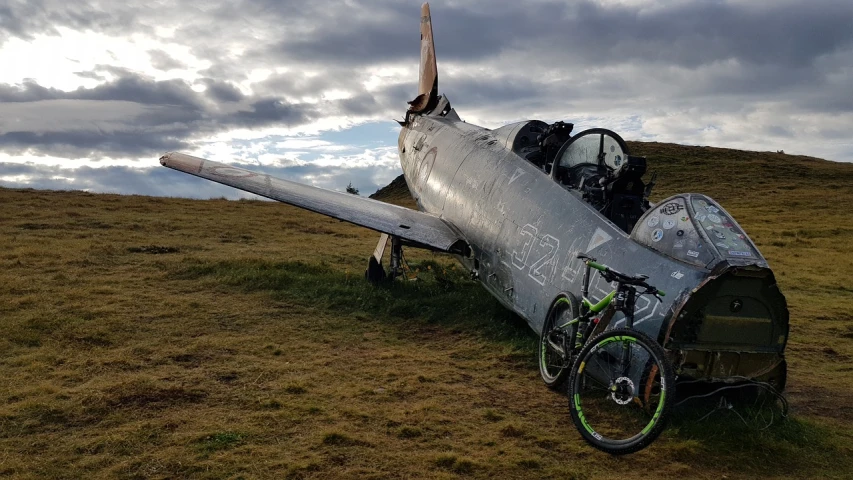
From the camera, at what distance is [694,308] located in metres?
6.15

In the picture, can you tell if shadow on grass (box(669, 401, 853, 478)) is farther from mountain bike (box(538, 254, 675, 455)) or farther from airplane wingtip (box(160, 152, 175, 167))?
airplane wingtip (box(160, 152, 175, 167))

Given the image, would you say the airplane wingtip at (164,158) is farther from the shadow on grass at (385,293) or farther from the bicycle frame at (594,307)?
the bicycle frame at (594,307)

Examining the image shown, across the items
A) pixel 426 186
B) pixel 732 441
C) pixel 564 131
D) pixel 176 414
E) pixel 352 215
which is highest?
pixel 564 131

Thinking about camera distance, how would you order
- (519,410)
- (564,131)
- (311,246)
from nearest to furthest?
1. (519,410)
2. (564,131)
3. (311,246)

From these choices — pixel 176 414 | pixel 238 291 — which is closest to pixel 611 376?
pixel 176 414

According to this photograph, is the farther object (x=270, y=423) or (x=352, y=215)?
(x=352, y=215)

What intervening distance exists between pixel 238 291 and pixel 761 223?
A: 83.6ft

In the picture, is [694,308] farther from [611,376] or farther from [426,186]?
[426,186]

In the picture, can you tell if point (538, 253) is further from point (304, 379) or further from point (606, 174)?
point (304, 379)

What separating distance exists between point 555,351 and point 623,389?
5.18ft

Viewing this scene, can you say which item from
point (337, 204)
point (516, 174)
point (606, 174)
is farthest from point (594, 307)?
point (337, 204)

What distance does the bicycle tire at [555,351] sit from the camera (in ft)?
23.4

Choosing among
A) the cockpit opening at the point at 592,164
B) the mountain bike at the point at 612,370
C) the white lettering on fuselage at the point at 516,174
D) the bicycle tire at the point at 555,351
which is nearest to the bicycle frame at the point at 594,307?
the mountain bike at the point at 612,370

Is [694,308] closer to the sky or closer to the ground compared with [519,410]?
closer to the sky
